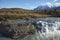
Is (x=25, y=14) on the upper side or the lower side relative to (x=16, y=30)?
lower

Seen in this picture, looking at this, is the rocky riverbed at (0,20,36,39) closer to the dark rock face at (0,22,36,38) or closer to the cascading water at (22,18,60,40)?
the dark rock face at (0,22,36,38)

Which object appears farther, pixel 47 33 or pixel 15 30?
pixel 47 33

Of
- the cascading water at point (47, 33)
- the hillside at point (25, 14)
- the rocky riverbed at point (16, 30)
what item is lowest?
the hillside at point (25, 14)

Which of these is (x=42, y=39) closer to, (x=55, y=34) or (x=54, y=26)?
(x=55, y=34)

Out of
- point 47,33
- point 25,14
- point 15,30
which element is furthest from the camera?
point 25,14

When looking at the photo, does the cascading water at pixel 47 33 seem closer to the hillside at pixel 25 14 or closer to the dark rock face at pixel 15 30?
the dark rock face at pixel 15 30

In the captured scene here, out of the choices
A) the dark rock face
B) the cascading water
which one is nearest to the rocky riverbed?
the dark rock face

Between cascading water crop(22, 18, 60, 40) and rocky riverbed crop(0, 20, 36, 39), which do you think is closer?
cascading water crop(22, 18, 60, 40)

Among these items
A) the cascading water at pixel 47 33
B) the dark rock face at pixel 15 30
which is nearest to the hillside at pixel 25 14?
the cascading water at pixel 47 33

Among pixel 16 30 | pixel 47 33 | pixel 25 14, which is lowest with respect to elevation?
pixel 25 14

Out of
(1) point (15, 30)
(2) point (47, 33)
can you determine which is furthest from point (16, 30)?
(2) point (47, 33)

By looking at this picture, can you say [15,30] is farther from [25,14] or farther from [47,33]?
[25,14]

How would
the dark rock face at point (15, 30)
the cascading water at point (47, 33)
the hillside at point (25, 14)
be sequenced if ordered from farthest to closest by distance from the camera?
the hillside at point (25, 14), the dark rock face at point (15, 30), the cascading water at point (47, 33)

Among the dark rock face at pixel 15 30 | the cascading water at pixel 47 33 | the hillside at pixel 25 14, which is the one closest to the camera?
the cascading water at pixel 47 33
